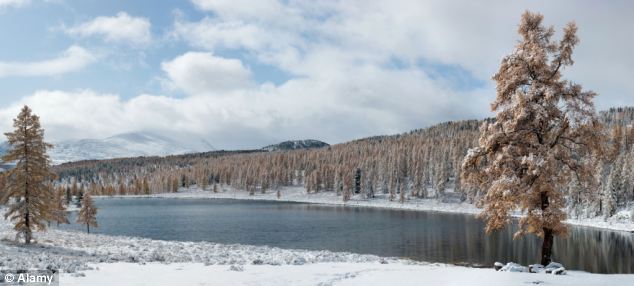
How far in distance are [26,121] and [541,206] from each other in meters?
41.4

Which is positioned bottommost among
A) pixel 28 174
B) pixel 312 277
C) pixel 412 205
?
pixel 412 205

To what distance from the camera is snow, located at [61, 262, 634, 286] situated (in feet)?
54.5

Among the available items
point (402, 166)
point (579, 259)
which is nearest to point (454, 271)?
point (579, 259)

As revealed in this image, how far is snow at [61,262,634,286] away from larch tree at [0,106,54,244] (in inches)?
879

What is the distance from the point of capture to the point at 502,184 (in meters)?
21.1

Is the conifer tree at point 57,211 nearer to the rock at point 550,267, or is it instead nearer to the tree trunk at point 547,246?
the tree trunk at point 547,246

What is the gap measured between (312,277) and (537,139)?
12.9m

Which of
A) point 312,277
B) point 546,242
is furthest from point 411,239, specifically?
point 312,277

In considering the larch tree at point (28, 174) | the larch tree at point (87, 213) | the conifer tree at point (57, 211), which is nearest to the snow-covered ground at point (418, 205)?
the larch tree at point (87, 213)

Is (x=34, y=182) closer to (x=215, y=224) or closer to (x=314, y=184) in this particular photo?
(x=215, y=224)

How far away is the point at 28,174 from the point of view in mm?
39281

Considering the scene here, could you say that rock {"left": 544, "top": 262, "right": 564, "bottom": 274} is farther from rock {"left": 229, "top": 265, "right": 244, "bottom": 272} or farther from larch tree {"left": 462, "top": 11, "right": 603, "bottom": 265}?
rock {"left": 229, "top": 265, "right": 244, "bottom": 272}

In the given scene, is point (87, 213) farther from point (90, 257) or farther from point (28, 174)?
point (90, 257)

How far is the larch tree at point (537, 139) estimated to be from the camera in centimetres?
→ 2102
